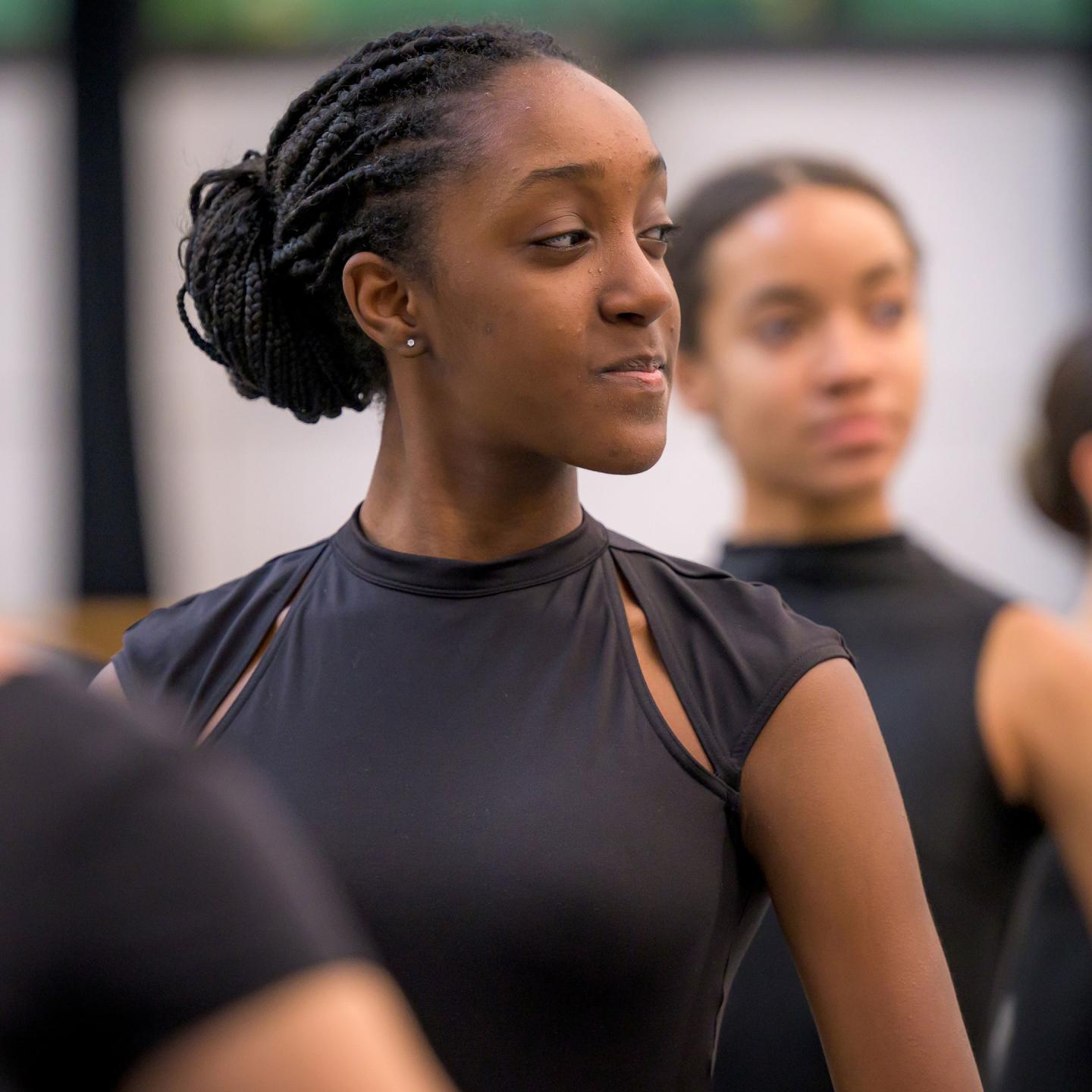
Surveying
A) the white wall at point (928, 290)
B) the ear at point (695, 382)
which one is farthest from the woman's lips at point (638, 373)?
the white wall at point (928, 290)

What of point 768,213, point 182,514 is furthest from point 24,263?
point 768,213

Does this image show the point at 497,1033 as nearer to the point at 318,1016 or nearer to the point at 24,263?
the point at 318,1016

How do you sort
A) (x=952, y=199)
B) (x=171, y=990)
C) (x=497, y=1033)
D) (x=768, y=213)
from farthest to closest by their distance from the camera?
1. (x=952, y=199)
2. (x=768, y=213)
3. (x=497, y=1033)
4. (x=171, y=990)

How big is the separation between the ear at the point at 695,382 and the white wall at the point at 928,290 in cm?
297

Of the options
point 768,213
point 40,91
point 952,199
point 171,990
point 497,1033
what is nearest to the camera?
point 171,990

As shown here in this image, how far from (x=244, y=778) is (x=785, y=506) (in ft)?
4.35

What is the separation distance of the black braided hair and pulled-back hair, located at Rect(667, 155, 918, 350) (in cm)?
71

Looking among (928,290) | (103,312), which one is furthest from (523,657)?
(928,290)

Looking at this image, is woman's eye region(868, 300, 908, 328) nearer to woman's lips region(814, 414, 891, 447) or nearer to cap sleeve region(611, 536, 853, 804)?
woman's lips region(814, 414, 891, 447)

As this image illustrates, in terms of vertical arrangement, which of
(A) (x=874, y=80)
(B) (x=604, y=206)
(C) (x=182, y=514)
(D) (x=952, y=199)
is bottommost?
(C) (x=182, y=514)

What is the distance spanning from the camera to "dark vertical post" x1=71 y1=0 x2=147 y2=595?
5.02 metres

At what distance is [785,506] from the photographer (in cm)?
193

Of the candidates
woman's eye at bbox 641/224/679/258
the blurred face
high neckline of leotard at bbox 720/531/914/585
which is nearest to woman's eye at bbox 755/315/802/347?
the blurred face

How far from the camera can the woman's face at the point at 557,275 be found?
A: 115cm
